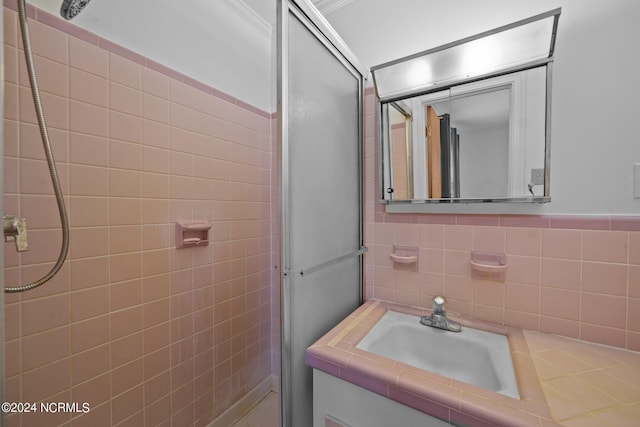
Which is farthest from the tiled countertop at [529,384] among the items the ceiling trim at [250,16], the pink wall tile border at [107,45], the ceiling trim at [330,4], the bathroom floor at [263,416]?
the ceiling trim at [250,16]

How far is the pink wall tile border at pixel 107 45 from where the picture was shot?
31.5 inches

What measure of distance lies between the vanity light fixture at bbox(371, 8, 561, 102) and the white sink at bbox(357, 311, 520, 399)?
1.02 metres

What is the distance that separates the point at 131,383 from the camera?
3.45 feet

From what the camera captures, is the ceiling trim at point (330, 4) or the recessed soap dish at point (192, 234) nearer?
the recessed soap dish at point (192, 234)

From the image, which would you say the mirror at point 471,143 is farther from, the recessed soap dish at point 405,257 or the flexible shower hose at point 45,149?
the flexible shower hose at point 45,149

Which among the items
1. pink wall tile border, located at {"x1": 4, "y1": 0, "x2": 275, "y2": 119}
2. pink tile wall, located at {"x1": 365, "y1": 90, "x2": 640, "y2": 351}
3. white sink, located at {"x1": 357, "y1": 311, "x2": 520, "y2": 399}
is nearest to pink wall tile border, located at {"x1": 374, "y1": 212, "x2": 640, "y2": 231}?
pink tile wall, located at {"x1": 365, "y1": 90, "x2": 640, "y2": 351}

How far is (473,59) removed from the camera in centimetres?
103

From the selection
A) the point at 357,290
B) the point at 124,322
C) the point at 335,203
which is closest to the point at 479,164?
the point at 335,203

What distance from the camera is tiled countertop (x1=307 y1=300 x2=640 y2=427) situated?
1.97 feet

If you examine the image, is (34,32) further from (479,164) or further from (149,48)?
(479,164)

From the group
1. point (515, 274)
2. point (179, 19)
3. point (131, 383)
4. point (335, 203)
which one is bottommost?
point (131, 383)

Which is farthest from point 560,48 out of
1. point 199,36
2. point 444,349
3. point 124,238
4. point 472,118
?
point 124,238

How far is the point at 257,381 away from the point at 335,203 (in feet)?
4.39

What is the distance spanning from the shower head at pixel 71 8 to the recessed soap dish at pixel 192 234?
2.59 feet
